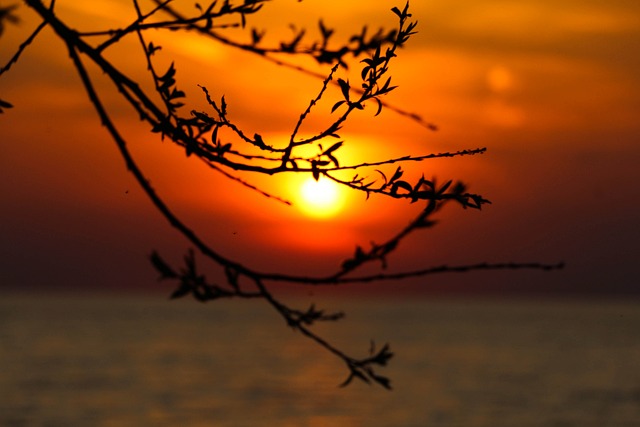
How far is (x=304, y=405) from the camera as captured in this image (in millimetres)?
50125

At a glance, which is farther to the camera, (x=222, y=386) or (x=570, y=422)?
(x=222, y=386)

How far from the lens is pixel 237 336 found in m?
107

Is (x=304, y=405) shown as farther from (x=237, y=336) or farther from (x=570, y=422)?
(x=237, y=336)

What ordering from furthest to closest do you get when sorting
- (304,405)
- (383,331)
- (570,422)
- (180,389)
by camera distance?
1. (383,331)
2. (180,389)
3. (304,405)
4. (570,422)

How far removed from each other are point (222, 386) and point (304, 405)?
9099 millimetres

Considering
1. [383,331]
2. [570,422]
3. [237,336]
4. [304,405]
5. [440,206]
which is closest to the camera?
[440,206]

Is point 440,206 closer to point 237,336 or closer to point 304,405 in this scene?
point 304,405

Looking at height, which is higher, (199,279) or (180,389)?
(180,389)

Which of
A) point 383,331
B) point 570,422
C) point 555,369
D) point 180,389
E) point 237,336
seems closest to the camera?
point 570,422

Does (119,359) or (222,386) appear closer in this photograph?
(222,386)

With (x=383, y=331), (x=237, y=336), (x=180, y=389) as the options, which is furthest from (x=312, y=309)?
(x=383, y=331)

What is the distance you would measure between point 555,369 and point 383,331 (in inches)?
2050

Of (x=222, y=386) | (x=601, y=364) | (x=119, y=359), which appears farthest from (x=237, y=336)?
(x=222, y=386)

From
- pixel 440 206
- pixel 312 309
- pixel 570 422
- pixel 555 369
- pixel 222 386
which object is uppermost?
pixel 555 369
